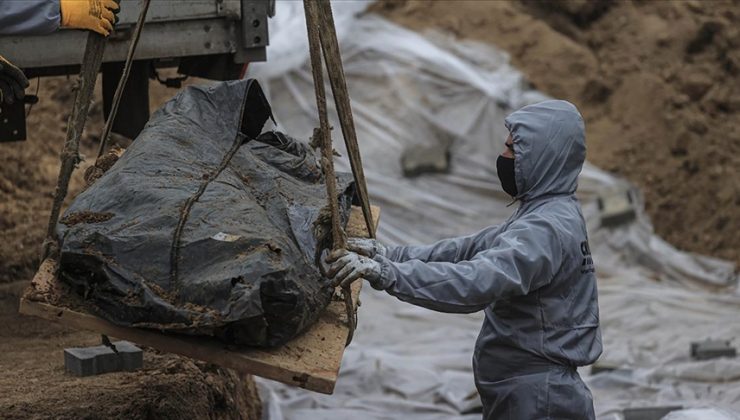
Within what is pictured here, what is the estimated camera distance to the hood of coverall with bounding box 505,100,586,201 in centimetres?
410

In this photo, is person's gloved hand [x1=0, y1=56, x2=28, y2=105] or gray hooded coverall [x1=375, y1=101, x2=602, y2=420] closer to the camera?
gray hooded coverall [x1=375, y1=101, x2=602, y2=420]

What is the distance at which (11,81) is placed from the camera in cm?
474

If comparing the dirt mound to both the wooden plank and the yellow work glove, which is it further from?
the yellow work glove

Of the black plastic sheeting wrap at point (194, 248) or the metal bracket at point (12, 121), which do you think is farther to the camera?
the metal bracket at point (12, 121)

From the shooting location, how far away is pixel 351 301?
4035 millimetres

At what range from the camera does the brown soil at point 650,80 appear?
12680mm

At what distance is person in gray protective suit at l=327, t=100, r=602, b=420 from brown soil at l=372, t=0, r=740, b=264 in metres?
8.56

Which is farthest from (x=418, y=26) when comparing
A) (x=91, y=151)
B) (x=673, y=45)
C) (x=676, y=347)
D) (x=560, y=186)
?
(x=560, y=186)

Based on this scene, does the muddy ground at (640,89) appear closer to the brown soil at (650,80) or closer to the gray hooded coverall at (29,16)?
the brown soil at (650,80)

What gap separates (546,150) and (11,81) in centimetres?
218

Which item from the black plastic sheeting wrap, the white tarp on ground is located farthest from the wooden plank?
the white tarp on ground

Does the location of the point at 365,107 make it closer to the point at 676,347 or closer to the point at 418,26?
the point at 418,26

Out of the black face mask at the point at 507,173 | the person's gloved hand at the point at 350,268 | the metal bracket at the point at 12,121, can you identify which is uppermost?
the black face mask at the point at 507,173

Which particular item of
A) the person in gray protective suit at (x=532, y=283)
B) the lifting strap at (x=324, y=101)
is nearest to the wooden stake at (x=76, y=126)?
the lifting strap at (x=324, y=101)
